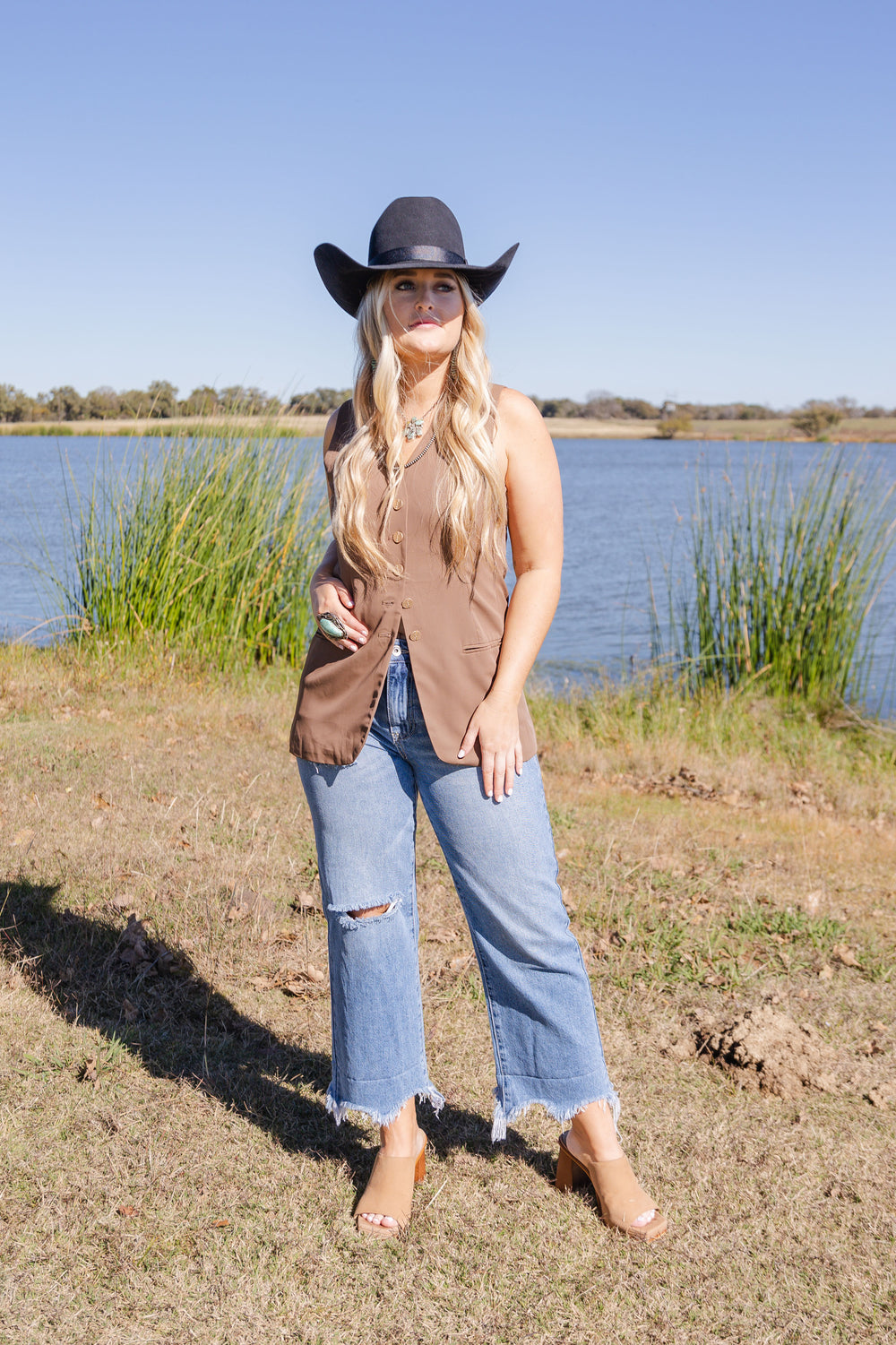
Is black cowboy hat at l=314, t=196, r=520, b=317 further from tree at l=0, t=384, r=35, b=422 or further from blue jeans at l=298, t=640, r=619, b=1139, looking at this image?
tree at l=0, t=384, r=35, b=422

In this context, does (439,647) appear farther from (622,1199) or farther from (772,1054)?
(772,1054)

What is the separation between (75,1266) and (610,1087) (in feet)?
4.04

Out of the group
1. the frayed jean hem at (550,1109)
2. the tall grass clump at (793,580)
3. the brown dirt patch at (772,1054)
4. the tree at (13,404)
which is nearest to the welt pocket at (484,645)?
the frayed jean hem at (550,1109)

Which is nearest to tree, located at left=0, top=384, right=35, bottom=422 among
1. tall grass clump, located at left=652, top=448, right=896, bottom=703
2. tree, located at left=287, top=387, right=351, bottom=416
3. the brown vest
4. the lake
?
the lake

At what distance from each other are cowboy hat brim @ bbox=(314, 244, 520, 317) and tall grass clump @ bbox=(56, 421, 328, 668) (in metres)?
5.94

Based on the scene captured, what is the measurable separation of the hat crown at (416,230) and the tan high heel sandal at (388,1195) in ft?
6.68

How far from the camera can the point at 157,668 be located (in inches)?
314

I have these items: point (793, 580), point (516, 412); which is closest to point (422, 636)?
point (516, 412)

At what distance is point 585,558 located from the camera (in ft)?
63.0

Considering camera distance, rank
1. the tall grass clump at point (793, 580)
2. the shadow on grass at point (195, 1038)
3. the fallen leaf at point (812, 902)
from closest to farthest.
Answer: the shadow on grass at point (195, 1038), the fallen leaf at point (812, 902), the tall grass clump at point (793, 580)

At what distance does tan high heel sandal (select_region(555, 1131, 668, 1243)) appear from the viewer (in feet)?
8.10

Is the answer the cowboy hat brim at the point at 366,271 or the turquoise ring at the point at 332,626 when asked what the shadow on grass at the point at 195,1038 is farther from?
the cowboy hat brim at the point at 366,271

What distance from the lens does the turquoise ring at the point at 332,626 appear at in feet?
7.39

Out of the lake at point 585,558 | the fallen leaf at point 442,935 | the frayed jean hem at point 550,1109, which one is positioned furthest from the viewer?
the lake at point 585,558
